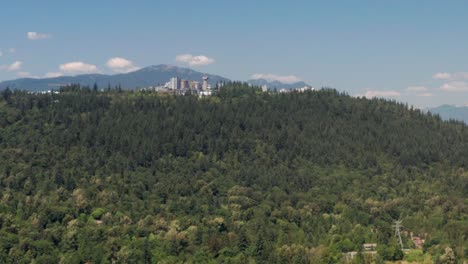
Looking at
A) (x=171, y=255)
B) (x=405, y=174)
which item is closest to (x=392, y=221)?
(x=405, y=174)

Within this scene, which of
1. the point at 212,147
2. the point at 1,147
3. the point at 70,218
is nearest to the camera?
the point at 70,218

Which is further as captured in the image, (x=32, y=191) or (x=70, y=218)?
(x=32, y=191)

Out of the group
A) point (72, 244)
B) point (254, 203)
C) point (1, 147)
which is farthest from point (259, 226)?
point (1, 147)

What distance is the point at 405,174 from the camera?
184 m

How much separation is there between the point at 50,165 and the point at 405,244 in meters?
99.1

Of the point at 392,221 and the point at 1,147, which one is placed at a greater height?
the point at 1,147

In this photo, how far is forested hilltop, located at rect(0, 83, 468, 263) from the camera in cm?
11788

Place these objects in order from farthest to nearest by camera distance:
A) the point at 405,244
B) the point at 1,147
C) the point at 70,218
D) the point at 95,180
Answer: the point at 1,147 < the point at 95,180 < the point at 70,218 < the point at 405,244

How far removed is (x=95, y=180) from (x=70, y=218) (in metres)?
25.4

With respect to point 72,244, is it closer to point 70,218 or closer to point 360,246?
point 70,218

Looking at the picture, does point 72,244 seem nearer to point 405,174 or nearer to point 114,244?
point 114,244

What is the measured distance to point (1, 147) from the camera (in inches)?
6973

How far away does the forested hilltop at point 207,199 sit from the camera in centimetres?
11788

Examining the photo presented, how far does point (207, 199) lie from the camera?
155m
